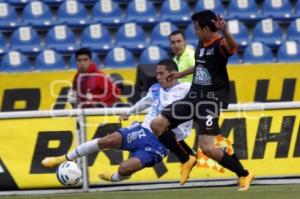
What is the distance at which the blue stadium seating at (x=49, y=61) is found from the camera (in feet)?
42.1

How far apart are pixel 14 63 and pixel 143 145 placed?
499 cm

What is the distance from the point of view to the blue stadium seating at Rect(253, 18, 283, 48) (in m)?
13.7

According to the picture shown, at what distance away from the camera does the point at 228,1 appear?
46.8 ft

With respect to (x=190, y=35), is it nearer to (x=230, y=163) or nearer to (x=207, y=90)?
(x=207, y=90)

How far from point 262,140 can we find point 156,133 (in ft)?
5.97

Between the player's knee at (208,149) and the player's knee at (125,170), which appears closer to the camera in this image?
the player's knee at (208,149)

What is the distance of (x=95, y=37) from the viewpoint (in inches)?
525

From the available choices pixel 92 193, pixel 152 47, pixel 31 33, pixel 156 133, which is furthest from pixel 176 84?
pixel 31 33

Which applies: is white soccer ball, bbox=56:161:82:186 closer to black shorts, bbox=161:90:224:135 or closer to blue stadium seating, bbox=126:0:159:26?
black shorts, bbox=161:90:224:135

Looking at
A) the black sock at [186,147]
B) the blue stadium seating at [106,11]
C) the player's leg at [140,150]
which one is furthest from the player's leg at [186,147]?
the blue stadium seating at [106,11]

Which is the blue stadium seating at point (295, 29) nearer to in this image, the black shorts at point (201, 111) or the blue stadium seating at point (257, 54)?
the blue stadium seating at point (257, 54)

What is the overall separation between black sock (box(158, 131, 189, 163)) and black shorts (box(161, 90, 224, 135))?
42 cm

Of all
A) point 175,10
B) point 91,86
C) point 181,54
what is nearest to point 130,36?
point 175,10

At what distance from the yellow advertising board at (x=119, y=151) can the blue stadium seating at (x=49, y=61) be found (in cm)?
378
